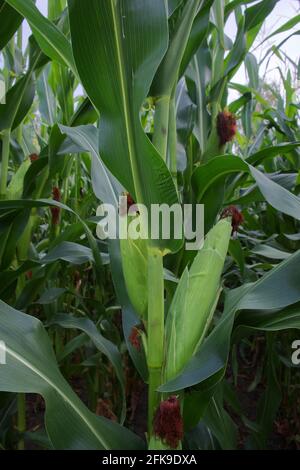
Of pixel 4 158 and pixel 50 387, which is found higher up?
pixel 4 158

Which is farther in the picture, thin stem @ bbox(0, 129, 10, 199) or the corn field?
thin stem @ bbox(0, 129, 10, 199)

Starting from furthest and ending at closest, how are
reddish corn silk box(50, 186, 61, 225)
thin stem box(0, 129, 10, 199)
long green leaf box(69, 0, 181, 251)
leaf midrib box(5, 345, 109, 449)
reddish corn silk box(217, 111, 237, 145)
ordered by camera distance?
reddish corn silk box(50, 186, 61, 225)
thin stem box(0, 129, 10, 199)
reddish corn silk box(217, 111, 237, 145)
leaf midrib box(5, 345, 109, 449)
long green leaf box(69, 0, 181, 251)

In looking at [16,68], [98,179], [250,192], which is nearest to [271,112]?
[250,192]

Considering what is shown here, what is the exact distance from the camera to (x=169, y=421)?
59cm

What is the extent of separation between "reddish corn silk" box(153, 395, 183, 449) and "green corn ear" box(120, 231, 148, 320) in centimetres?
15

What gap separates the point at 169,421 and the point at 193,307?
6.3 inches

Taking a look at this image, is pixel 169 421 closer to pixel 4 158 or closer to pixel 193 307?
pixel 193 307

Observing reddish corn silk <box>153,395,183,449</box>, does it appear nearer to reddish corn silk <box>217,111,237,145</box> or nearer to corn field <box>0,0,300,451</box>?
corn field <box>0,0,300,451</box>

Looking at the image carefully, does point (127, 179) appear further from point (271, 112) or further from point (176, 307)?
point (271, 112)

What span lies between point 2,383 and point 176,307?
0.26 meters

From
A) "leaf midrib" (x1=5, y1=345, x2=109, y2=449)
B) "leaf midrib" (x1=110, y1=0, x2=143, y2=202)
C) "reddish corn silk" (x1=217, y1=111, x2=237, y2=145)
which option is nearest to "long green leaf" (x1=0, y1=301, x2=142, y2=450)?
"leaf midrib" (x1=5, y1=345, x2=109, y2=449)

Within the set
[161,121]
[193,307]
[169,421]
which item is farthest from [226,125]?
[169,421]

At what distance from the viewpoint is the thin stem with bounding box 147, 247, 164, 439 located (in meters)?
0.64
